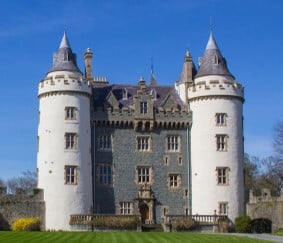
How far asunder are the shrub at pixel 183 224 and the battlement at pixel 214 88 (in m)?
9.77

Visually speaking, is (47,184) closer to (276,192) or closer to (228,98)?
(228,98)

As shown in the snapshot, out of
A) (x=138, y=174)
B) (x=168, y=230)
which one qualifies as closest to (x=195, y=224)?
(x=168, y=230)

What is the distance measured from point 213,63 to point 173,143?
698 cm

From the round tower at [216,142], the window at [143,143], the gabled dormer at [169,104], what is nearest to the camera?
the round tower at [216,142]

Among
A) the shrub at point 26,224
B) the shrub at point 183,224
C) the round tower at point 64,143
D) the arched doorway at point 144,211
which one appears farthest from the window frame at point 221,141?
the shrub at point 26,224

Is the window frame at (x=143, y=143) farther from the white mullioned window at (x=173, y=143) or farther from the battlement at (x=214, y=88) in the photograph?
the battlement at (x=214, y=88)

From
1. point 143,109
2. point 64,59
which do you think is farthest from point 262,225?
point 64,59

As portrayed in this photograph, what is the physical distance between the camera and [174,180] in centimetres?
5200

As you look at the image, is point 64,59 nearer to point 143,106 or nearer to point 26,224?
point 143,106

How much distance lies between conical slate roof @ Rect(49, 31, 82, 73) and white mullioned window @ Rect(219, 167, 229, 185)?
517 inches

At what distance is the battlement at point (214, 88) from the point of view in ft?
169

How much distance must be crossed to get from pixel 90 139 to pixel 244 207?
12.8 metres

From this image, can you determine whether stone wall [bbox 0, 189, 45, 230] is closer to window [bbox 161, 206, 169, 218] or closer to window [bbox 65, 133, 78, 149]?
window [bbox 65, 133, 78, 149]

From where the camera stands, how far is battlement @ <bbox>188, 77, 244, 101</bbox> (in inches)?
2024
